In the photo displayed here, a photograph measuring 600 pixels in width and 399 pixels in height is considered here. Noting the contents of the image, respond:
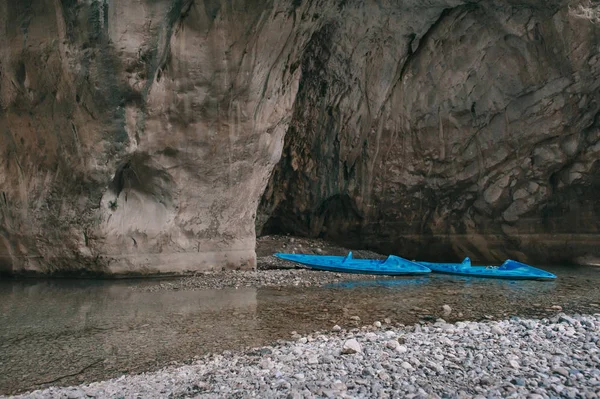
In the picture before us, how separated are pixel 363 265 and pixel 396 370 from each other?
9407 millimetres

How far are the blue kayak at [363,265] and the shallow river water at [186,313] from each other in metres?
0.70

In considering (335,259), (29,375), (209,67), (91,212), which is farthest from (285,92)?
(29,375)

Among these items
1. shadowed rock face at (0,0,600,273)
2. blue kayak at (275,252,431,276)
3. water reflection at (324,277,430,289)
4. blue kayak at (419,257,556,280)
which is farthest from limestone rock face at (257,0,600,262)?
water reflection at (324,277,430,289)

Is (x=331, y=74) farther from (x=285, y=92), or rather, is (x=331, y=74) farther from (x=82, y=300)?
(x=82, y=300)

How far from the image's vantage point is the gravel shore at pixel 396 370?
4141 millimetres

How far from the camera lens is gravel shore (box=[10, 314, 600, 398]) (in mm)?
4141

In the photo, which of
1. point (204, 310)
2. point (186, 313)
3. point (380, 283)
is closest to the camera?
point (186, 313)

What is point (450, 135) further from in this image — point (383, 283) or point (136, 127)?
point (136, 127)

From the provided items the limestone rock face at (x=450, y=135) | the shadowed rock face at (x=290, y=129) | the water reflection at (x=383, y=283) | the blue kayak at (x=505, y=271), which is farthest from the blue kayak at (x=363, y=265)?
the limestone rock face at (x=450, y=135)

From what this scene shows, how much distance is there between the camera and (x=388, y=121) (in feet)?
54.5

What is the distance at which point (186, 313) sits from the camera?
8.37 metres

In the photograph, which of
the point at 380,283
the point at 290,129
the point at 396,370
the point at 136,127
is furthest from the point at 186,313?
the point at 290,129

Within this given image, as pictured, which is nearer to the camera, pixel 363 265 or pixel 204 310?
pixel 204 310

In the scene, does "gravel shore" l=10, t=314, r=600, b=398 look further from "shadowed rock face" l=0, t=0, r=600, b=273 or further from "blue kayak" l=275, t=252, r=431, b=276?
"shadowed rock face" l=0, t=0, r=600, b=273
